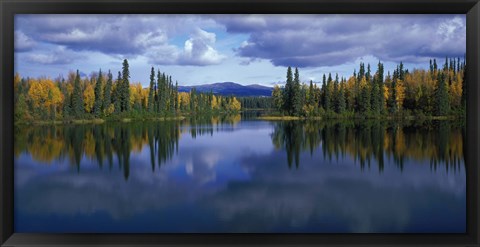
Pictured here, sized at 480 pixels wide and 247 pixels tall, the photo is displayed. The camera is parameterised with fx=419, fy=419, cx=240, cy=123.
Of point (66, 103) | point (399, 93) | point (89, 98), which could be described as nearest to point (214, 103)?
point (89, 98)

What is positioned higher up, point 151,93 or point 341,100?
point 151,93

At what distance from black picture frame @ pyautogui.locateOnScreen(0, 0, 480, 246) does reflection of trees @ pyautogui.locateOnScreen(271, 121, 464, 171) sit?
2.58 metres

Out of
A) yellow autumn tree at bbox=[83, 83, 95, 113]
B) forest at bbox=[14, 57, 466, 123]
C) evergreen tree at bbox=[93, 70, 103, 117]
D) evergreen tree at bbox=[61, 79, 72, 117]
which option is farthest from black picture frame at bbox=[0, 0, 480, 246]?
evergreen tree at bbox=[61, 79, 72, 117]

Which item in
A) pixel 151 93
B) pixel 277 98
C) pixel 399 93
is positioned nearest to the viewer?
→ pixel 399 93

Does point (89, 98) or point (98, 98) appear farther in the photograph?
point (98, 98)

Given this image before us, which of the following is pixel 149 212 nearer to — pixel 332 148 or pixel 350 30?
pixel 332 148

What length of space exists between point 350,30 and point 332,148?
187cm

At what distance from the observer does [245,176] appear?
590 cm

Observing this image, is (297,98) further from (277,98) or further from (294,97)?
(277,98)

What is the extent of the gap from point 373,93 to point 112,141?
3903 millimetres

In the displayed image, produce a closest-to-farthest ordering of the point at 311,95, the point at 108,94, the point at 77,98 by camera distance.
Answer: the point at 311,95, the point at 108,94, the point at 77,98

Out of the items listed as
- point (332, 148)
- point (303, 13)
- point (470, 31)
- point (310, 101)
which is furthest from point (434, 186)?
point (303, 13)

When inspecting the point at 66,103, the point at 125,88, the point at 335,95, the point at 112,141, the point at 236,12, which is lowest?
the point at 112,141

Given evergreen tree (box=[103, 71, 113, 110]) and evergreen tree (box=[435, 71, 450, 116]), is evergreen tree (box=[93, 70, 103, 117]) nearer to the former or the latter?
evergreen tree (box=[103, 71, 113, 110])
